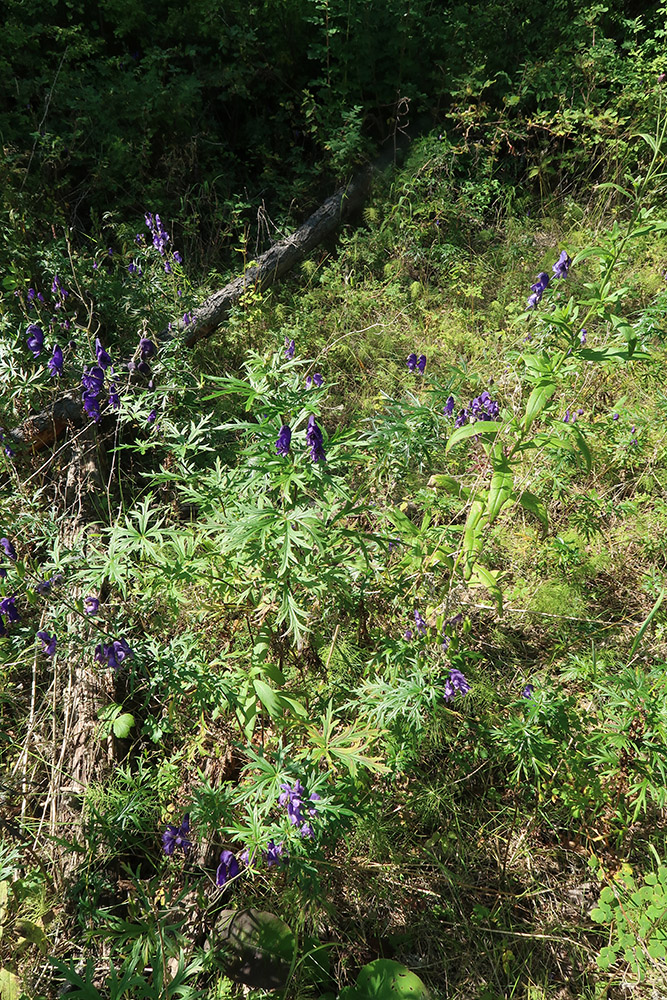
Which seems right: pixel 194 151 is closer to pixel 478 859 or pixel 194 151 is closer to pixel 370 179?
pixel 370 179

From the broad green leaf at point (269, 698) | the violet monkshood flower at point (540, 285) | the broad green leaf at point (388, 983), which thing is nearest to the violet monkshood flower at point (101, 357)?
the broad green leaf at point (269, 698)

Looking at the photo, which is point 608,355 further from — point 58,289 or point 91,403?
point 58,289

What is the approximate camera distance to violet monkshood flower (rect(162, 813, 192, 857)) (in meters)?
2.05

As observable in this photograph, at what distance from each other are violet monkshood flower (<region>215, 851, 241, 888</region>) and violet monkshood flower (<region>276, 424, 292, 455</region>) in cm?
130

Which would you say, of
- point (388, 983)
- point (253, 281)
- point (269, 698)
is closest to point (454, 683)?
point (269, 698)

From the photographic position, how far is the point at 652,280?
164 inches

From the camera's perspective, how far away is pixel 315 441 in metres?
1.68

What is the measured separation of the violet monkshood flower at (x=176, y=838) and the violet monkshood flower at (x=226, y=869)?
15 cm

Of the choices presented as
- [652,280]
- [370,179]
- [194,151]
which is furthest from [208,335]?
[652,280]

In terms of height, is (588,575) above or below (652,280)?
below

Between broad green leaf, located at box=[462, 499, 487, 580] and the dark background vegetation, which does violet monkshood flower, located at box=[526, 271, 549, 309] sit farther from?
the dark background vegetation

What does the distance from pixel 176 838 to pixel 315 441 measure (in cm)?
140

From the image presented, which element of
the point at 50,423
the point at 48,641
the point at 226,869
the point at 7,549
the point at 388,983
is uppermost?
the point at 7,549

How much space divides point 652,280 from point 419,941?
3983mm
